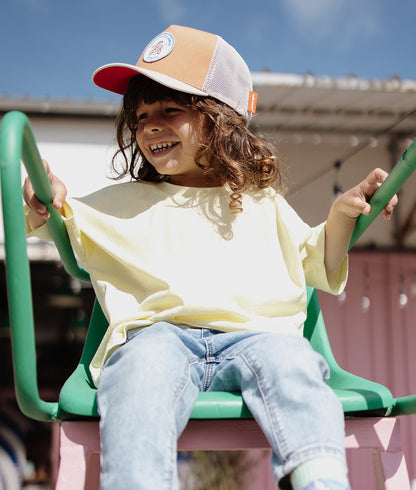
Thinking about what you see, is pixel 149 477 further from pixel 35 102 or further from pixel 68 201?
pixel 35 102

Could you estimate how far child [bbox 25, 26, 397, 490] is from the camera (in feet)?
2.34

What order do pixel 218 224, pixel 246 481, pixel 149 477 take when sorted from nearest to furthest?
1. pixel 149 477
2. pixel 218 224
3. pixel 246 481

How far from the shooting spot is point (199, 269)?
101 centimetres

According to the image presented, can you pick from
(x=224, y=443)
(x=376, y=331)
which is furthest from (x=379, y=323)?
(x=224, y=443)

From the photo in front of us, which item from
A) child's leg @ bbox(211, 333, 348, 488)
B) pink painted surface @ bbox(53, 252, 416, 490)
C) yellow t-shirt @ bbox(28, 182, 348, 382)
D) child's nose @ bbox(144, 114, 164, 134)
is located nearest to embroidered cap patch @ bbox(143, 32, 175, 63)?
child's nose @ bbox(144, 114, 164, 134)

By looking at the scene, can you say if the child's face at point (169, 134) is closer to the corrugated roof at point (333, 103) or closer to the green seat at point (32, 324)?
the green seat at point (32, 324)

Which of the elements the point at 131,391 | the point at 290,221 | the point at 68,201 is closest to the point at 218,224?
the point at 290,221

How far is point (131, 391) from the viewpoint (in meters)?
0.74

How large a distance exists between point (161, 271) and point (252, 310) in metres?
0.17

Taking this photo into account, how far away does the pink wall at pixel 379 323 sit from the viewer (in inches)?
163

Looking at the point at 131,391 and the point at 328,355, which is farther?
the point at 328,355

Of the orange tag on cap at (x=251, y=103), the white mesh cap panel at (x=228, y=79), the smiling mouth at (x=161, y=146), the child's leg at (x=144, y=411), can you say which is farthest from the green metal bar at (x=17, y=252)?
the orange tag on cap at (x=251, y=103)

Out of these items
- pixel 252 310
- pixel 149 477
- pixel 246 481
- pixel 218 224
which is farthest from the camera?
pixel 246 481

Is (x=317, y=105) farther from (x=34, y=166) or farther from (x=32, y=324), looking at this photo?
(x=32, y=324)
